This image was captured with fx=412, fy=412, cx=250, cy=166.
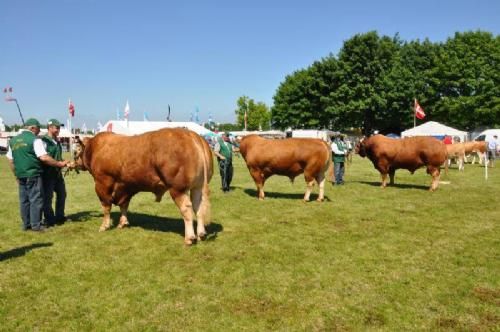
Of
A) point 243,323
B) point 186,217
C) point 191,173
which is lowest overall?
point 243,323

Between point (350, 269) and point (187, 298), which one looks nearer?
point (187, 298)

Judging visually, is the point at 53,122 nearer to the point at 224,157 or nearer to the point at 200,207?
the point at 200,207

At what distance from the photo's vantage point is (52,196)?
29.7 feet

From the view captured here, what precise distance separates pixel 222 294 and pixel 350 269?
2.05 m

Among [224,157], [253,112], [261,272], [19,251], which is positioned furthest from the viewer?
[253,112]

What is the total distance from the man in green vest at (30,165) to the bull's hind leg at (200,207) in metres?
2.91

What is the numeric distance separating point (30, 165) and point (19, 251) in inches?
75.0

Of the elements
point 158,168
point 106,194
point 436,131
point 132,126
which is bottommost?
point 106,194

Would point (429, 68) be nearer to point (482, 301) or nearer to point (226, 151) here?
point (226, 151)

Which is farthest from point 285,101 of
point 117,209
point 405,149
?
point 117,209

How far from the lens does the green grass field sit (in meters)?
4.54

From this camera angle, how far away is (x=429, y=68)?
162 feet

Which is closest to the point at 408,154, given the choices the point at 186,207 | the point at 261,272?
the point at 186,207

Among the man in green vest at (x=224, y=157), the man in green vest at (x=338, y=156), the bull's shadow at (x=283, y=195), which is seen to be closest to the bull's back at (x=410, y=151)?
the man in green vest at (x=338, y=156)
